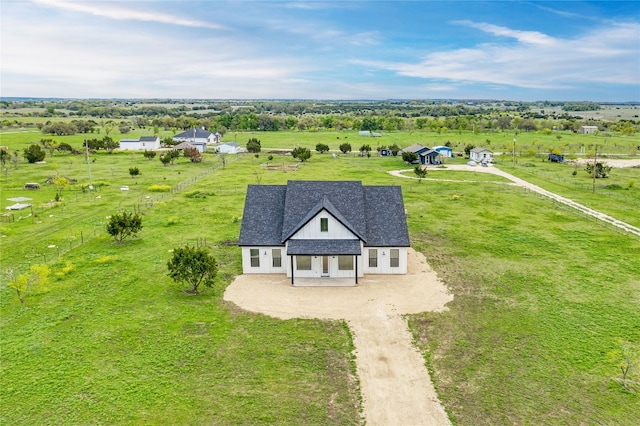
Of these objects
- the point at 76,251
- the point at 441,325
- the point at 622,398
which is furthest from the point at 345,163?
the point at 622,398

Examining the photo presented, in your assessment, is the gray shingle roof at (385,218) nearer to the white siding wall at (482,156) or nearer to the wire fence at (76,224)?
the wire fence at (76,224)

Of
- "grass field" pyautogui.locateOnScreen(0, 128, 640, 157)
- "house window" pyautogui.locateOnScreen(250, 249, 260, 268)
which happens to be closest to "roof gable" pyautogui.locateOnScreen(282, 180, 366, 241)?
"house window" pyautogui.locateOnScreen(250, 249, 260, 268)

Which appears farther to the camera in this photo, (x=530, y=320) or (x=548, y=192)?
(x=548, y=192)

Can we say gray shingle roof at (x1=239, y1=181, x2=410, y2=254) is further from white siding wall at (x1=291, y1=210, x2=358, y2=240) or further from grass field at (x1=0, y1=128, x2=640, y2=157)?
grass field at (x1=0, y1=128, x2=640, y2=157)

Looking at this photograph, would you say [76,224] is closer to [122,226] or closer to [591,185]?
[122,226]

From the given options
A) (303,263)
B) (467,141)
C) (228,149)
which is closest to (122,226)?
(303,263)
